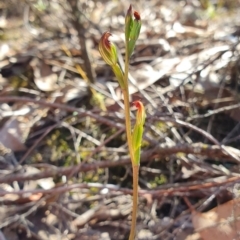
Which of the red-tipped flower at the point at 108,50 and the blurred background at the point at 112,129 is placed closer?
the red-tipped flower at the point at 108,50

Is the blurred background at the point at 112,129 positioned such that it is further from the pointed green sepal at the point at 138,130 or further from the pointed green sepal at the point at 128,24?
the pointed green sepal at the point at 128,24

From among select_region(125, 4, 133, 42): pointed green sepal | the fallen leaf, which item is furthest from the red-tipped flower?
the fallen leaf

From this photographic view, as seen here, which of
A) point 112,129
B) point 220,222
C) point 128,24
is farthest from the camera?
point 112,129

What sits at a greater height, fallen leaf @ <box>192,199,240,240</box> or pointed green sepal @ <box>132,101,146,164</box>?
pointed green sepal @ <box>132,101,146,164</box>

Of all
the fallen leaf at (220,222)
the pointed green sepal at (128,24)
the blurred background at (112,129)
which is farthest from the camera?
the blurred background at (112,129)

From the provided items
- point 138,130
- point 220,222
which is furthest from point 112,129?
point 138,130

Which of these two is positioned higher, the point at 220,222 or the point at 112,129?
the point at 112,129

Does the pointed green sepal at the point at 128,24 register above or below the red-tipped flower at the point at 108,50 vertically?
above

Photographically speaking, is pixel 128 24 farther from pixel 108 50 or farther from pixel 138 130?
pixel 138 130

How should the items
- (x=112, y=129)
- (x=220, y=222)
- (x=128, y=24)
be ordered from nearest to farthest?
(x=128, y=24) < (x=220, y=222) < (x=112, y=129)

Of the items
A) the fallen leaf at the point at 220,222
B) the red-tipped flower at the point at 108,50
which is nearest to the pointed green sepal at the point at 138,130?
the red-tipped flower at the point at 108,50

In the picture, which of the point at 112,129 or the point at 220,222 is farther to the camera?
the point at 112,129

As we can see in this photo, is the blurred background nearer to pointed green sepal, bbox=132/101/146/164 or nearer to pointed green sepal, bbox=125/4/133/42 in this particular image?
pointed green sepal, bbox=132/101/146/164
